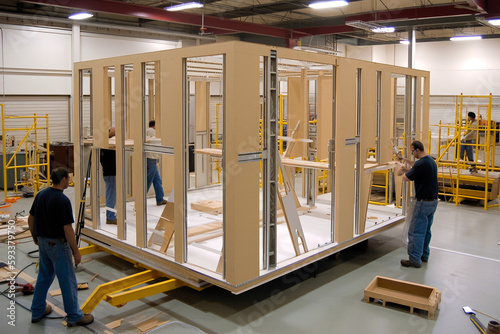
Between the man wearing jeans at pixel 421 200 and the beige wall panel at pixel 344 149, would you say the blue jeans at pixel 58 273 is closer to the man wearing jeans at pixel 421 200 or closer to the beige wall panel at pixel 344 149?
the beige wall panel at pixel 344 149

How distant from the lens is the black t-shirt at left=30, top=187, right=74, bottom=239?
5141mm

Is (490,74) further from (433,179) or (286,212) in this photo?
(286,212)

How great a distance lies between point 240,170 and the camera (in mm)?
5332

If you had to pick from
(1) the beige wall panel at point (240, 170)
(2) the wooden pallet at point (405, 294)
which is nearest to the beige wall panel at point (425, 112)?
(2) the wooden pallet at point (405, 294)

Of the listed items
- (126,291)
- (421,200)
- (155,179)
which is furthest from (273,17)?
(126,291)

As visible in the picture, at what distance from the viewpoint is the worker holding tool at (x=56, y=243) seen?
16.9 feet

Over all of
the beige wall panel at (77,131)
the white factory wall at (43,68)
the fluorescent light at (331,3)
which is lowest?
the beige wall panel at (77,131)

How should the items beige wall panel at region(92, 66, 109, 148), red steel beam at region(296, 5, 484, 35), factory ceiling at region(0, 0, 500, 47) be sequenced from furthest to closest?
1. red steel beam at region(296, 5, 484, 35)
2. factory ceiling at region(0, 0, 500, 47)
3. beige wall panel at region(92, 66, 109, 148)

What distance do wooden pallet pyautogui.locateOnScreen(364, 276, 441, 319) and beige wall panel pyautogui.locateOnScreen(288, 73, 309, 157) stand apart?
12.4 ft

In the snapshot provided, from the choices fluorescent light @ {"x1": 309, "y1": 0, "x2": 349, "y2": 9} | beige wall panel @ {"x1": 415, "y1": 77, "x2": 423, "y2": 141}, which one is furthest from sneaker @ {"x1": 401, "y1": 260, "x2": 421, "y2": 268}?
fluorescent light @ {"x1": 309, "y1": 0, "x2": 349, "y2": 9}

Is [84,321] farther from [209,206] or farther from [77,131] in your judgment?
[209,206]

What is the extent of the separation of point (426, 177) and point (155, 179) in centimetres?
475

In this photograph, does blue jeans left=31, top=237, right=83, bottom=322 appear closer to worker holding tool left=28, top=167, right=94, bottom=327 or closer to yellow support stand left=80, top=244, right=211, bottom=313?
worker holding tool left=28, top=167, right=94, bottom=327

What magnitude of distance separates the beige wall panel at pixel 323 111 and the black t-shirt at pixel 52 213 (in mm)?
5449
